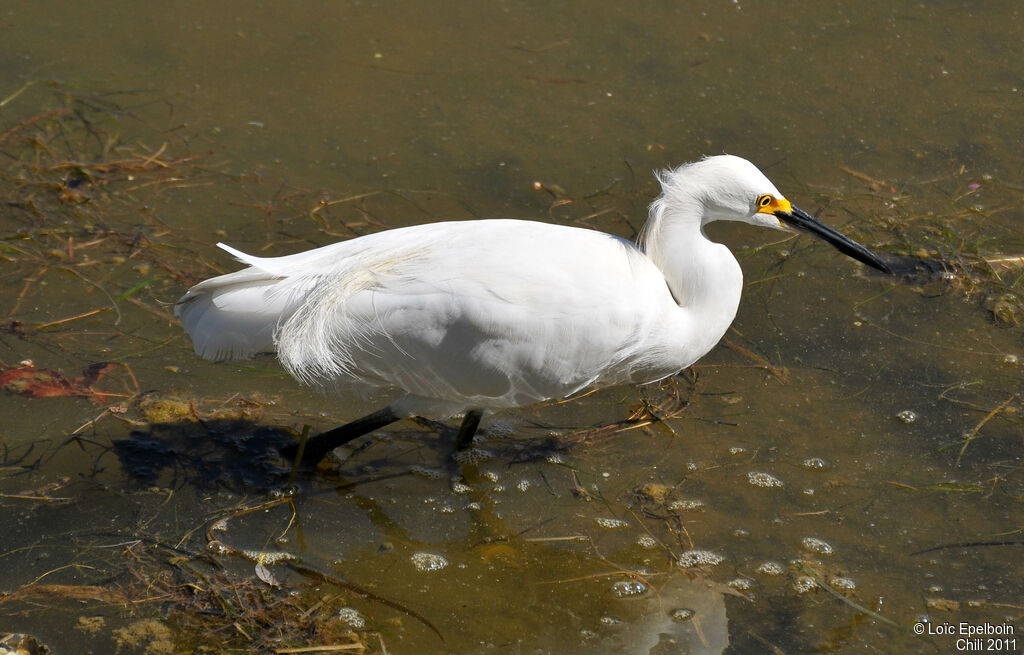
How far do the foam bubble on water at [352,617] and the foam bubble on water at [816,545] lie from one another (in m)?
1.38

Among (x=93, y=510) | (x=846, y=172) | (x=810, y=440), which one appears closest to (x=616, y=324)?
(x=810, y=440)

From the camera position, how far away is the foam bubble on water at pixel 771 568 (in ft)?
10.2

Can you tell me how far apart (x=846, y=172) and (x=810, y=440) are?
5.73 feet

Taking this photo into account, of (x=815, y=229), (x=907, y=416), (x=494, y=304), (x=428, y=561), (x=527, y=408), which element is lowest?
(x=428, y=561)

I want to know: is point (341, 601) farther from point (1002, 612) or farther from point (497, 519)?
point (1002, 612)

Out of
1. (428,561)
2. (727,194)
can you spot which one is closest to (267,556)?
(428,561)

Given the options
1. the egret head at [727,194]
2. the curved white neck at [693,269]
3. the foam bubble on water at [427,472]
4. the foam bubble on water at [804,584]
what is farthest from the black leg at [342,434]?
the foam bubble on water at [804,584]

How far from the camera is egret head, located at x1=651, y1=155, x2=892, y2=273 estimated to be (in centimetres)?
322


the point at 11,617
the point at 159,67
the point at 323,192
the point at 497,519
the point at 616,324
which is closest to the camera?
the point at 11,617

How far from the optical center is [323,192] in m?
4.58

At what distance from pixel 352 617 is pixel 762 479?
1444mm

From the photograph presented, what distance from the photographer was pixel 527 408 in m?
3.80

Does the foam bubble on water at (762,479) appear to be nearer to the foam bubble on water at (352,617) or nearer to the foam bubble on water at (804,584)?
the foam bubble on water at (804,584)

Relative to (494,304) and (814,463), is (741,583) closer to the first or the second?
(814,463)
